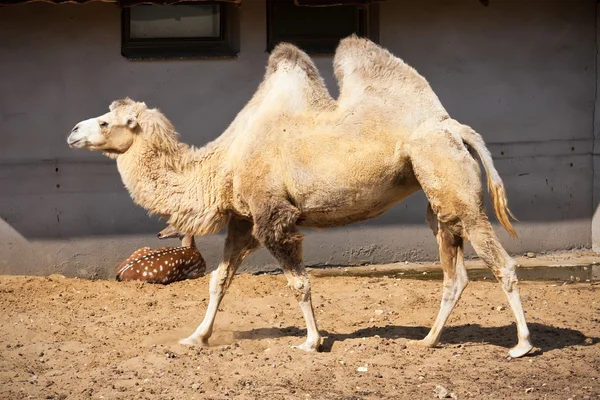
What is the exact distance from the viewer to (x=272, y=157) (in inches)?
289

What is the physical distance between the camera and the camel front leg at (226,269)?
7.68m

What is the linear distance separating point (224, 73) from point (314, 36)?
3.53 feet

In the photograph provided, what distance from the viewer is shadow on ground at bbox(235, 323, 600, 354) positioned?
7648 mm

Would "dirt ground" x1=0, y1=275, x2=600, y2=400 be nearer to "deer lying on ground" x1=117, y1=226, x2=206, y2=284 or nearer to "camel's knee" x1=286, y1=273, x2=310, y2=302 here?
"deer lying on ground" x1=117, y1=226, x2=206, y2=284

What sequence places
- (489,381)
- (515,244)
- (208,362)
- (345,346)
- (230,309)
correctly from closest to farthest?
(489,381) → (208,362) → (345,346) → (230,309) → (515,244)

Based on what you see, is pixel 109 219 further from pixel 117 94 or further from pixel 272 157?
pixel 272 157

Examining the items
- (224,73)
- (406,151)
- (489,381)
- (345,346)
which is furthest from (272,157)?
(224,73)

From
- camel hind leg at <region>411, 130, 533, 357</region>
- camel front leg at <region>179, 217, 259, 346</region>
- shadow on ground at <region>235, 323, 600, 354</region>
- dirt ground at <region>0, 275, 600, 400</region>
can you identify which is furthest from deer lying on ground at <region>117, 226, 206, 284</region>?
camel hind leg at <region>411, 130, 533, 357</region>

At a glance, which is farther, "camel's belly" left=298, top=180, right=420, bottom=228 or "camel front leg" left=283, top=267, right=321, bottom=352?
"camel front leg" left=283, top=267, right=321, bottom=352

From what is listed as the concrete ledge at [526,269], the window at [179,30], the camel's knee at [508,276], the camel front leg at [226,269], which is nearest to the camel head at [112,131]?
the camel front leg at [226,269]

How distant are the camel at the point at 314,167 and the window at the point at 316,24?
9.70 feet

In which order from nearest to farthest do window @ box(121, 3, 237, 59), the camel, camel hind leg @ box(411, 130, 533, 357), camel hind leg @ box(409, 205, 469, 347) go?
camel hind leg @ box(411, 130, 533, 357)
the camel
camel hind leg @ box(409, 205, 469, 347)
window @ box(121, 3, 237, 59)

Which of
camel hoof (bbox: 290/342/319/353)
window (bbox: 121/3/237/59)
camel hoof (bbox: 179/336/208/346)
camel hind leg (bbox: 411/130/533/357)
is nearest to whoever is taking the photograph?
camel hind leg (bbox: 411/130/533/357)

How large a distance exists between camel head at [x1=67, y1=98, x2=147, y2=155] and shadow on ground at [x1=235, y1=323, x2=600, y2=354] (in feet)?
6.06
